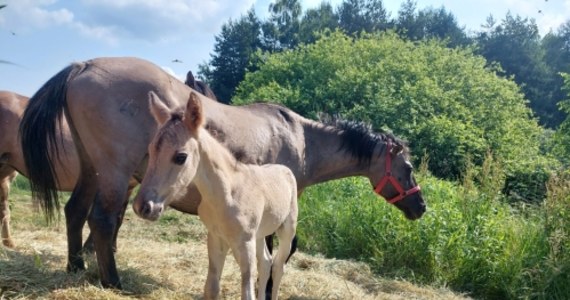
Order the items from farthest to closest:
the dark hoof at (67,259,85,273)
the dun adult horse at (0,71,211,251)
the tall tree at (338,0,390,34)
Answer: the tall tree at (338,0,390,34) < the dun adult horse at (0,71,211,251) < the dark hoof at (67,259,85,273)

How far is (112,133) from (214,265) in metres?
1.47

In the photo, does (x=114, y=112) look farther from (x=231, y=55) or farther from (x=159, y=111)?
(x=231, y=55)

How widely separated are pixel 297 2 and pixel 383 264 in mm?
39831

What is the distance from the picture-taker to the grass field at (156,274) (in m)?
4.20

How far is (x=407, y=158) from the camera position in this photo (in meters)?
6.32

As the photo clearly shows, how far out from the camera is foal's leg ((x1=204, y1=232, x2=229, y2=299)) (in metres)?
3.72

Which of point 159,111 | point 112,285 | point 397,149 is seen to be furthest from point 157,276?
point 397,149

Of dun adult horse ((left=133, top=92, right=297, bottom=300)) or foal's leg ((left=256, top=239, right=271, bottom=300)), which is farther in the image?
foal's leg ((left=256, top=239, right=271, bottom=300))

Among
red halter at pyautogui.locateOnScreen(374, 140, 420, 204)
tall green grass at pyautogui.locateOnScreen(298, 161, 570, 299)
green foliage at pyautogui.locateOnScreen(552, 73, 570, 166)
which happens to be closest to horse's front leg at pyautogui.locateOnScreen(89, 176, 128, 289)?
red halter at pyautogui.locateOnScreen(374, 140, 420, 204)

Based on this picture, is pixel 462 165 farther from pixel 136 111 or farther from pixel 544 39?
pixel 544 39

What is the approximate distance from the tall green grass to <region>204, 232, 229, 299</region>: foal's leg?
368 cm

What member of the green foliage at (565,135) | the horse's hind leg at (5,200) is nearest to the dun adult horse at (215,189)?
the horse's hind leg at (5,200)

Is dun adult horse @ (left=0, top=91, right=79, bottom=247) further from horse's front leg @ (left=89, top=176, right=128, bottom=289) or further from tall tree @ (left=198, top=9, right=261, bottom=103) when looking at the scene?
tall tree @ (left=198, top=9, right=261, bottom=103)

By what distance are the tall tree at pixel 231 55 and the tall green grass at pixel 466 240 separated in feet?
96.6
